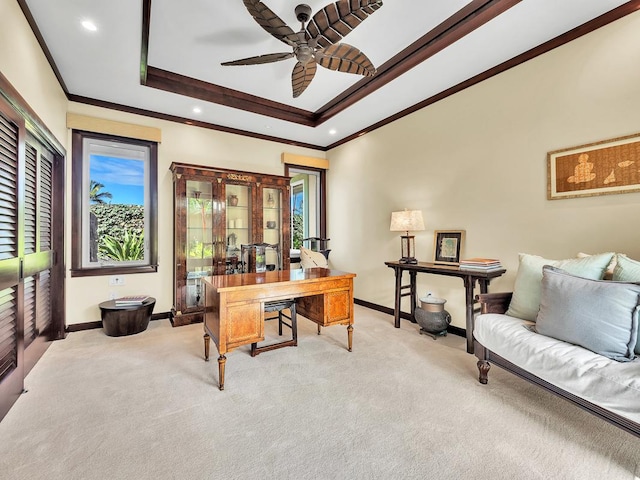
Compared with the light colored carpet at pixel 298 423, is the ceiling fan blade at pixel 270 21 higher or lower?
higher

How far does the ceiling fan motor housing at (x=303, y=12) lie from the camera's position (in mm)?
2190

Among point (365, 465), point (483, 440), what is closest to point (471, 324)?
point (483, 440)

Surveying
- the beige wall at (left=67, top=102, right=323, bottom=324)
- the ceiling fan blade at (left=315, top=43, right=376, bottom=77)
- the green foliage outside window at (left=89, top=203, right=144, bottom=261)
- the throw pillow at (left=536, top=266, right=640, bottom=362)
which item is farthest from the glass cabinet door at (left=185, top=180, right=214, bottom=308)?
the throw pillow at (left=536, top=266, right=640, bottom=362)

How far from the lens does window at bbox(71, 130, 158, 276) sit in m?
3.49

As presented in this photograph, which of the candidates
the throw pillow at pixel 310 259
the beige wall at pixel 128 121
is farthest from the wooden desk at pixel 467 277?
the beige wall at pixel 128 121

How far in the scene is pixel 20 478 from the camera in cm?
135

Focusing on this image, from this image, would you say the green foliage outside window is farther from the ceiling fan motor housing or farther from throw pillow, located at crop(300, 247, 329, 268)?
the ceiling fan motor housing

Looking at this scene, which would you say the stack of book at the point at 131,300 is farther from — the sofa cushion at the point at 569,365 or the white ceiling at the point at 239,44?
the sofa cushion at the point at 569,365

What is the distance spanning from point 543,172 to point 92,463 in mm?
3783

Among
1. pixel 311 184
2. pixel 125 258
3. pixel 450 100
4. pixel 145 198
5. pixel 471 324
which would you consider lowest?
pixel 471 324

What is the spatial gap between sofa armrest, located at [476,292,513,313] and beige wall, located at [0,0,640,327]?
23.1 inches

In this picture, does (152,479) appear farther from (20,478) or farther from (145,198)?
(145,198)

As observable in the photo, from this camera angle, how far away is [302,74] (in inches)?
102

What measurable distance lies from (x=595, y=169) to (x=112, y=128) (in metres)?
4.99
